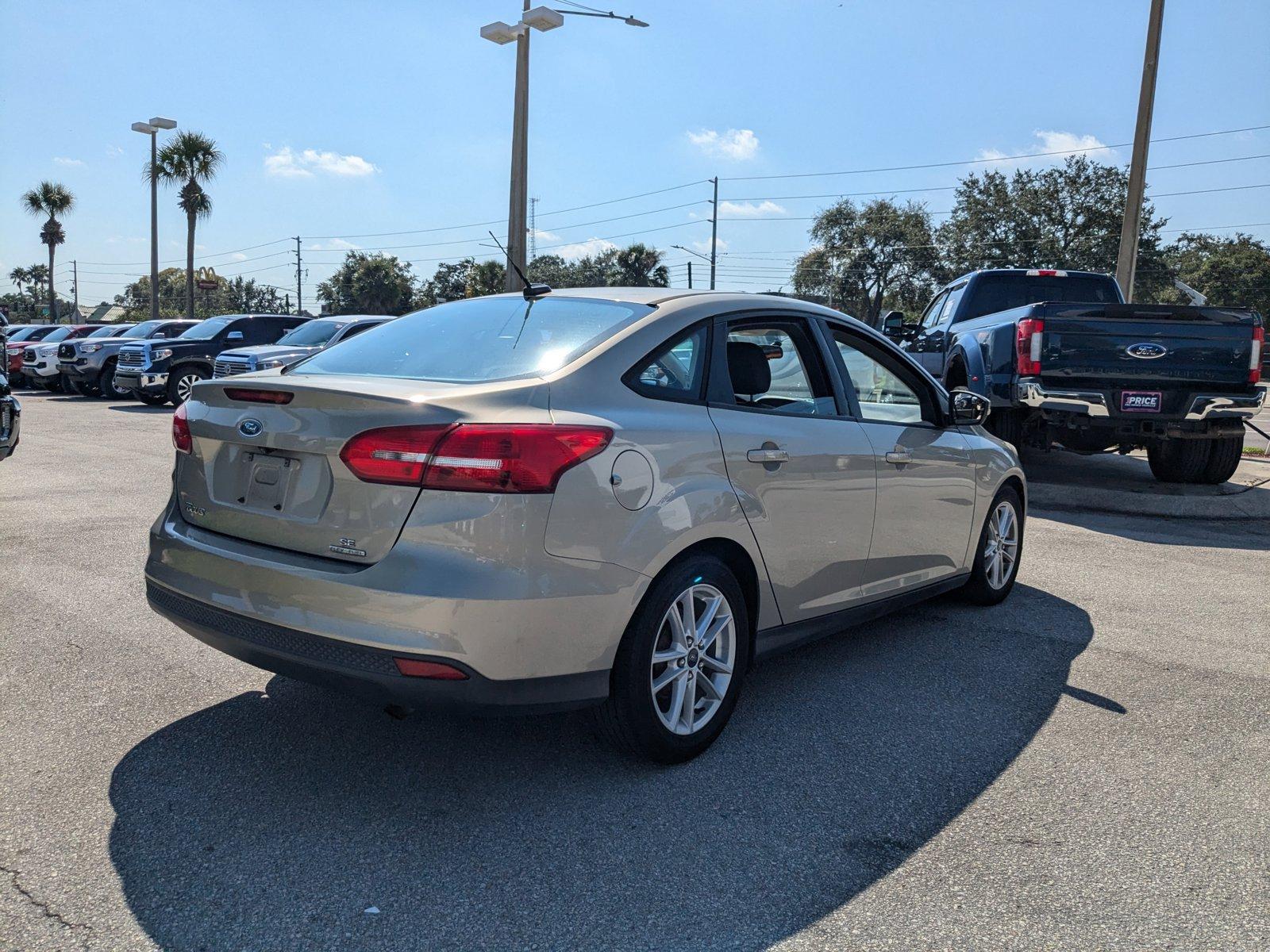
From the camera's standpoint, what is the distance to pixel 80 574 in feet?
19.3

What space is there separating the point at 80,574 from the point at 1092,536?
696cm

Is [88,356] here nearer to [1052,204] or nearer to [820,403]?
[820,403]

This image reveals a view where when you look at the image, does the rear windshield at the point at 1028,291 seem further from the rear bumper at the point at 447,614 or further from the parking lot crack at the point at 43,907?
the parking lot crack at the point at 43,907

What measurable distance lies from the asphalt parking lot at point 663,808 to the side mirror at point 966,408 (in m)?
1.08

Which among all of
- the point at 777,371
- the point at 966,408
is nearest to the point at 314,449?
the point at 777,371

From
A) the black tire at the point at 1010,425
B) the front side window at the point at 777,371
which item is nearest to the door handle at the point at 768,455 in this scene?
the front side window at the point at 777,371

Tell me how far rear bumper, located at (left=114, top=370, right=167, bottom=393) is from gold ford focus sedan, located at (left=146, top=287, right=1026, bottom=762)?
16425 mm

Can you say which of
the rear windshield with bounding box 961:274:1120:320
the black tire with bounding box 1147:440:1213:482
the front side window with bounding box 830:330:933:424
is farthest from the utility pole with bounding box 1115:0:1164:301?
the front side window with bounding box 830:330:933:424

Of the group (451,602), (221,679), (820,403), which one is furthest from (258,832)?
(820,403)

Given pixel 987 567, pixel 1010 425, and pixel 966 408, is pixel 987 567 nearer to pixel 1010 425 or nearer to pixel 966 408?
pixel 966 408

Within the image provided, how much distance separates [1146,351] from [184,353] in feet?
53.4

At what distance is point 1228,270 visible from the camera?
69688mm

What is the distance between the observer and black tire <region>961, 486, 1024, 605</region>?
5543 millimetres

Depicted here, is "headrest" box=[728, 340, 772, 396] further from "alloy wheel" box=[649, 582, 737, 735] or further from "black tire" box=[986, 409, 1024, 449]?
"black tire" box=[986, 409, 1024, 449]
